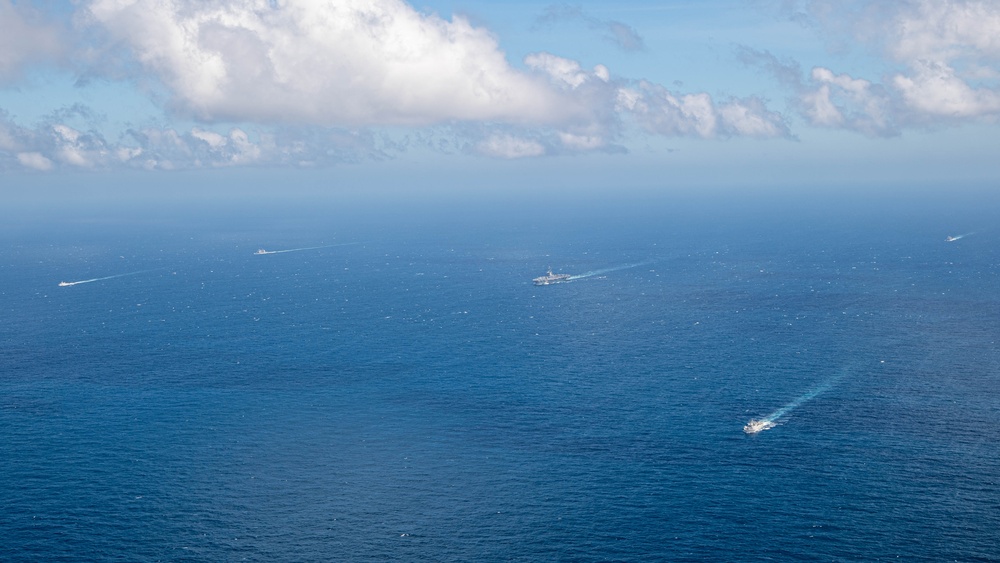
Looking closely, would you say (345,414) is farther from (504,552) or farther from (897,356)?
(897,356)

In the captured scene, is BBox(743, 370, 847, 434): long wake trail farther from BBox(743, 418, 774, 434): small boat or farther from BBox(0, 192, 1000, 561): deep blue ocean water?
BBox(0, 192, 1000, 561): deep blue ocean water

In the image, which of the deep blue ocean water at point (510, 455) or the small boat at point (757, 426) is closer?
the deep blue ocean water at point (510, 455)

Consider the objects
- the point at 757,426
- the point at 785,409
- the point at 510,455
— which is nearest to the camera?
the point at 510,455

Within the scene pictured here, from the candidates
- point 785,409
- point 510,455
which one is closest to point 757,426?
point 785,409

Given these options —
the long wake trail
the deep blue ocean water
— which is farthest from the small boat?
the deep blue ocean water

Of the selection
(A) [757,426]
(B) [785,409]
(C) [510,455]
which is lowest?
(C) [510,455]

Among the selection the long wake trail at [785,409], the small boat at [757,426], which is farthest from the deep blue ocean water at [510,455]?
the small boat at [757,426]

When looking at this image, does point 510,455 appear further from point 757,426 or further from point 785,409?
Result: point 785,409

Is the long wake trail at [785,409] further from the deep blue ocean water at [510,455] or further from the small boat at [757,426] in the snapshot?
the deep blue ocean water at [510,455]

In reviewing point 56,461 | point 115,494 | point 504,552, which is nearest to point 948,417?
point 504,552

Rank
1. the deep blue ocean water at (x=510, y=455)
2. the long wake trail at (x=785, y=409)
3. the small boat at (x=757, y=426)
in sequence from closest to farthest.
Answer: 1. the deep blue ocean water at (x=510, y=455)
2. the small boat at (x=757, y=426)
3. the long wake trail at (x=785, y=409)
